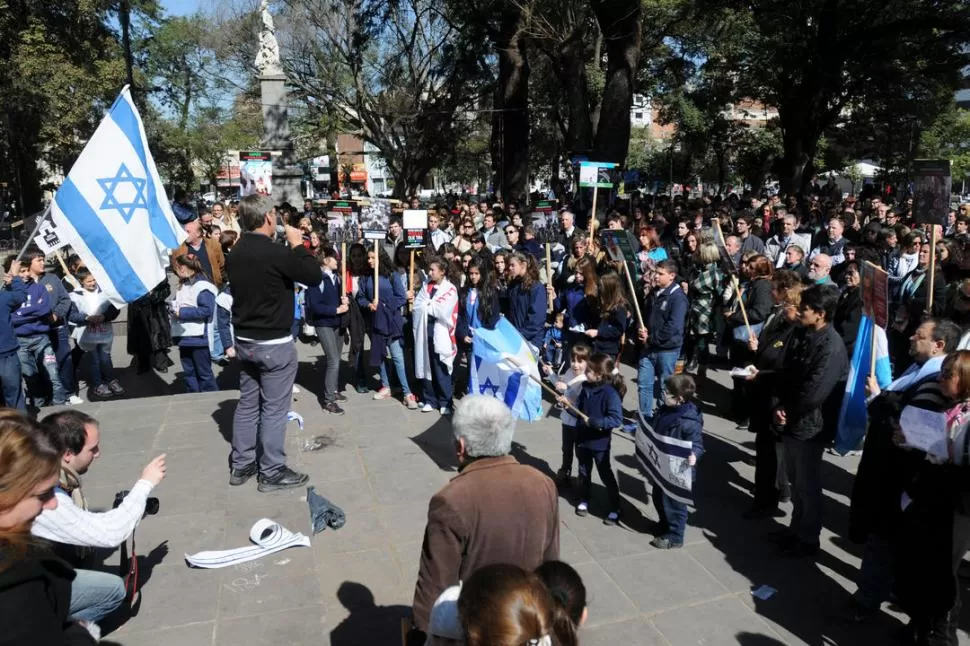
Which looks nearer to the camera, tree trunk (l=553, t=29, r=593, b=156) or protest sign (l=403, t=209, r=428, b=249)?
protest sign (l=403, t=209, r=428, b=249)

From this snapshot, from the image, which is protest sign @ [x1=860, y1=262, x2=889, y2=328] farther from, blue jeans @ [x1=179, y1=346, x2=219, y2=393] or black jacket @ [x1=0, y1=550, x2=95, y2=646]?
blue jeans @ [x1=179, y1=346, x2=219, y2=393]

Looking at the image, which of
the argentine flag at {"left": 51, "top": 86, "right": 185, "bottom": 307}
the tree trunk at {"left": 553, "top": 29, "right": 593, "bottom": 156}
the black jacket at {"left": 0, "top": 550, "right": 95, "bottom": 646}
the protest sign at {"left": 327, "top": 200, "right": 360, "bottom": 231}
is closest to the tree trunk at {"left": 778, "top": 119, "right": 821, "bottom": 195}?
the tree trunk at {"left": 553, "top": 29, "right": 593, "bottom": 156}

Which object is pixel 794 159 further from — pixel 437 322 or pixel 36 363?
pixel 36 363

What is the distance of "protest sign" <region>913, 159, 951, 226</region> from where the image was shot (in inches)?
245

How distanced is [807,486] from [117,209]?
554cm

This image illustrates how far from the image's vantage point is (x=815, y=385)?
4652 millimetres

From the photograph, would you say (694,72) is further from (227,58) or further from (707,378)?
(707,378)

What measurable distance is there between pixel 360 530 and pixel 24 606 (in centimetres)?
289

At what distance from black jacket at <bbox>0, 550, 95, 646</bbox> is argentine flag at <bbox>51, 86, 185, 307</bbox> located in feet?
12.5

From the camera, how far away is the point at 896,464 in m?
3.99

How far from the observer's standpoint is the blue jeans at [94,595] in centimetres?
335

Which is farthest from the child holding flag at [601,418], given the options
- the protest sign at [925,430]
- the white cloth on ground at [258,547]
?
the white cloth on ground at [258,547]

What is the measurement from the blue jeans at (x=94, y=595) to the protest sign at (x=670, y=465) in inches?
127

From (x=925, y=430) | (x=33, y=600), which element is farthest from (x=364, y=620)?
(x=925, y=430)
